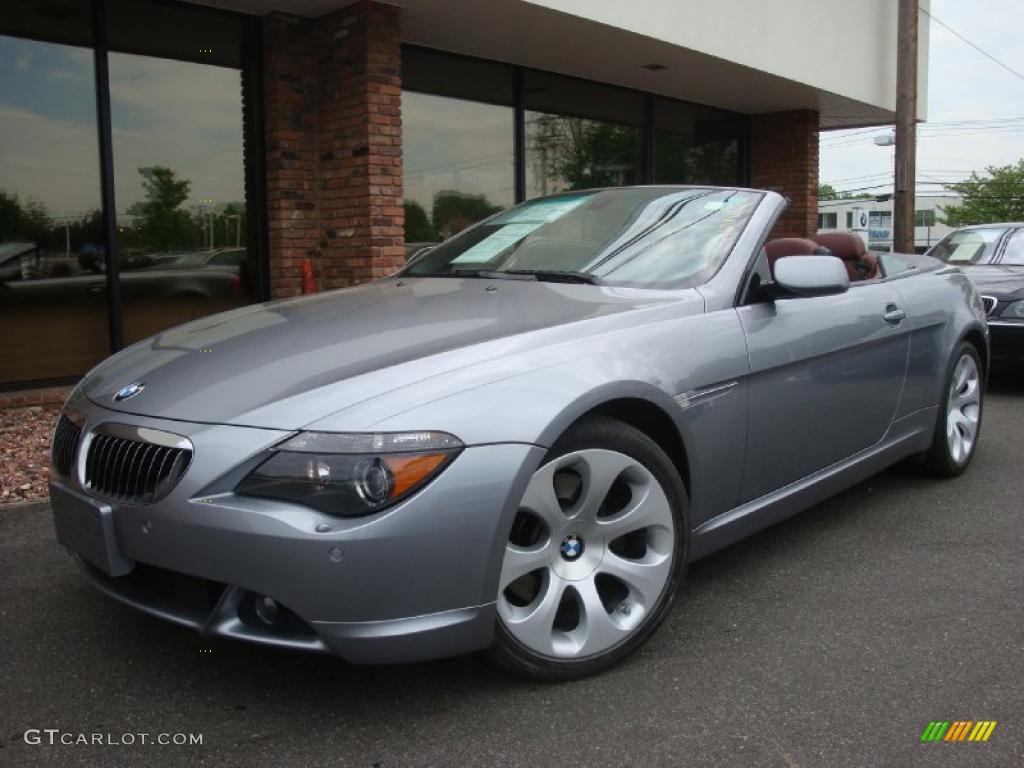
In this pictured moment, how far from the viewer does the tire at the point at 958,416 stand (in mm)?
4516

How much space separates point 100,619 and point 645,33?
7.19 meters

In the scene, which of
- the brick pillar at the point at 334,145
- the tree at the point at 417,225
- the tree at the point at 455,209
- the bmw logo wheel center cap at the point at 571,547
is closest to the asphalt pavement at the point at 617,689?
the bmw logo wheel center cap at the point at 571,547

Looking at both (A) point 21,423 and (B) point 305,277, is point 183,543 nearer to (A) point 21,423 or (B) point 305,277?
(A) point 21,423

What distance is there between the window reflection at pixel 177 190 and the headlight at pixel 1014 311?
6163mm

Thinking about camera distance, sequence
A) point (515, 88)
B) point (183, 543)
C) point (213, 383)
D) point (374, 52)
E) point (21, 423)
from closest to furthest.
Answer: point (183, 543) < point (213, 383) < point (21, 423) < point (374, 52) < point (515, 88)

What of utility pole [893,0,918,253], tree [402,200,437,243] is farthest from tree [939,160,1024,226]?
tree [402,200,437,243]

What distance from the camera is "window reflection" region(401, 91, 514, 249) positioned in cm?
901

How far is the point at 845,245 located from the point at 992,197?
70.8m

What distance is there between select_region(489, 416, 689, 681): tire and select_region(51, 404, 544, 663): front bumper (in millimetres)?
135

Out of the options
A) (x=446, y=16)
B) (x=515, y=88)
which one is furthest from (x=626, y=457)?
(x=515, y=88)

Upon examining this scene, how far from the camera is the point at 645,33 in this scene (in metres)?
8.46

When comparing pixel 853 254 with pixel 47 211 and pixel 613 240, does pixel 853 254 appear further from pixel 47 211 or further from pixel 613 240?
pixel 47 211

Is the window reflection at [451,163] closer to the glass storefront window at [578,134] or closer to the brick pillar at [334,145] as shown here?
the glass storefront window at [578,134]

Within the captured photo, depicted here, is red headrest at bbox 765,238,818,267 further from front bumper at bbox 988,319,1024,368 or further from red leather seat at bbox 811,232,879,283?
front bumper at bbox 988,319,1024,368
